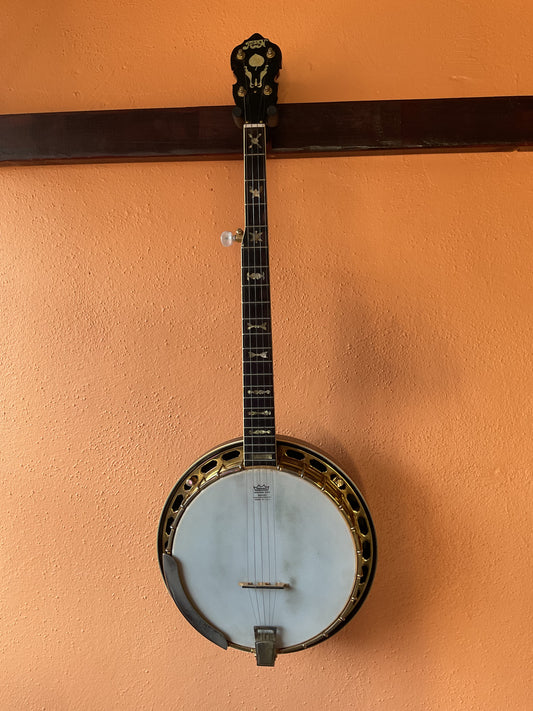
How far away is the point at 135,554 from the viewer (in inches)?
37.8

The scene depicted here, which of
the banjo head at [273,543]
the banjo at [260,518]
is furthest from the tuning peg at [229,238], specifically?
the banjo head at [273,543]

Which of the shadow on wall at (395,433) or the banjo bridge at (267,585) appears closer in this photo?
the banjo bridge at (267,585)

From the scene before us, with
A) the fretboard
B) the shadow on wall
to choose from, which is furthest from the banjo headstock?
the shadow on wall

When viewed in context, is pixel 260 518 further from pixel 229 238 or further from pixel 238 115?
pixel 238 115

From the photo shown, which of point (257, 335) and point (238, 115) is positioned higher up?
point (238, 115)

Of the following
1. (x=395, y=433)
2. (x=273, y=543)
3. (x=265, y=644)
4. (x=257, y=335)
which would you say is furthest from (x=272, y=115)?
(x=265, y=644)

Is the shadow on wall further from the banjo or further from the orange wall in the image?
the banjo

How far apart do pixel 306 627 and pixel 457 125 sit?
93cm

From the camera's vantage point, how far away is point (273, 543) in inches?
31.9

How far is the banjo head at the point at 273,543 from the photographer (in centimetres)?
79

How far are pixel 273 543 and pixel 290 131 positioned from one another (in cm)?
74

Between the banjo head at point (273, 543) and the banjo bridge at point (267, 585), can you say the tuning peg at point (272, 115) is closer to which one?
the banjo head at point (273, 543)

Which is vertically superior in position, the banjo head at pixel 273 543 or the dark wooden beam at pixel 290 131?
the dark wooden beam at pixel 290 131

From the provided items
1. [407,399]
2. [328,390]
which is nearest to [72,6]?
[328,390]
